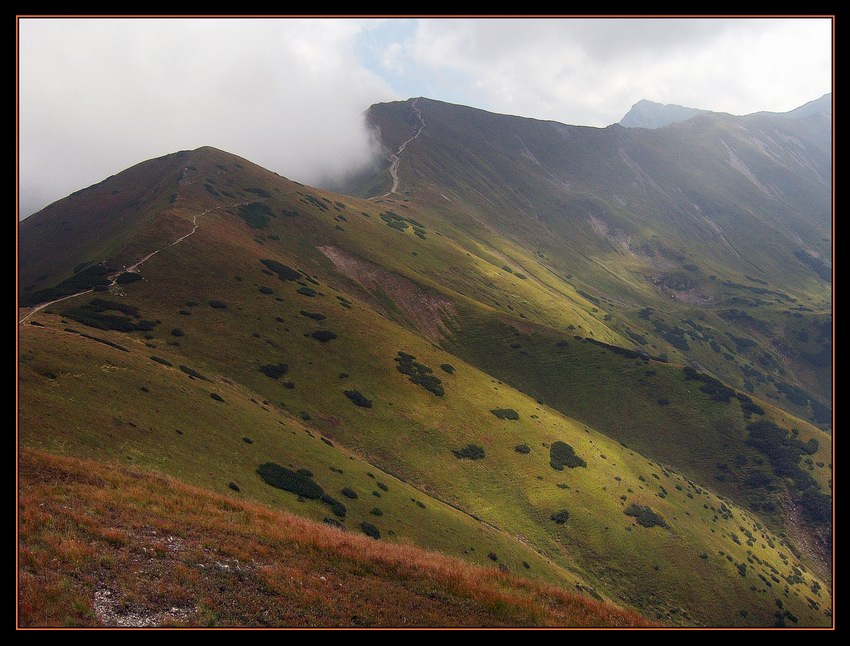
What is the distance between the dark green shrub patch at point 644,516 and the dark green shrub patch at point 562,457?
334 inches

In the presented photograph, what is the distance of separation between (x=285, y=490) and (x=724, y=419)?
9332 cm

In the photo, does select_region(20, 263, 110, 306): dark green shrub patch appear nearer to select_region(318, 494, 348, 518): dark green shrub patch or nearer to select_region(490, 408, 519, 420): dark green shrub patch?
select_region(318, 494, 348, 518): dark green shrub patch

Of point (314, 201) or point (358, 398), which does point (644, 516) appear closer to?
point (358, 398)

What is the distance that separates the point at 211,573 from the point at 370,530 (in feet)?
80.4

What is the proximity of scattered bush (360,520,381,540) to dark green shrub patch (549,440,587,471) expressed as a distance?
35887 mm

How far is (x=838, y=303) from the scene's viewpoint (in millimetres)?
19469

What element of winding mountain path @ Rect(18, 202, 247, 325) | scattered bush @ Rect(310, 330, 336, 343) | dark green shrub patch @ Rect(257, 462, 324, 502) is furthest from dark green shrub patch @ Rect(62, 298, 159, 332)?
dark green shrub patch @ Rect(257, 462, 324, 502)

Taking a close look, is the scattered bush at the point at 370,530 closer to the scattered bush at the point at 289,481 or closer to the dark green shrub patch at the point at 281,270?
the scattered bush at the point at 289,481

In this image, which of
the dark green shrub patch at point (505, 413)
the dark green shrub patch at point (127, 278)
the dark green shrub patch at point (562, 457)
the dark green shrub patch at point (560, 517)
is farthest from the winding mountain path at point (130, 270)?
the dark green shrub patch at point (562, 457)

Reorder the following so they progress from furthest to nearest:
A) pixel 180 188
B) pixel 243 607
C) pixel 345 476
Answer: pixel 180 188 < pixel 345 476 < pixel 243 607

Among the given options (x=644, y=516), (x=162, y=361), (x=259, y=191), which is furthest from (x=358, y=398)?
(x=259, y=191)

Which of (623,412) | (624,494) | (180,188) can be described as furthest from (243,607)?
(180,188)

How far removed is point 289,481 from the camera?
136 ft

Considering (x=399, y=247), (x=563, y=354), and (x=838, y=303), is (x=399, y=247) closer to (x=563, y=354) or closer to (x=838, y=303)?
(x=563, y=354)
